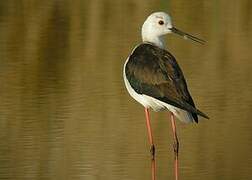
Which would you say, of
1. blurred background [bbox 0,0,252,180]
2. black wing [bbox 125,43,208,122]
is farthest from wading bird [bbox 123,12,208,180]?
blurred background [bbox 0,0,252,180]

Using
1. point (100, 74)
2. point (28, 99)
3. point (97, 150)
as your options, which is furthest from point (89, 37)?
point (97, 150)

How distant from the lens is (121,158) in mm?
7340

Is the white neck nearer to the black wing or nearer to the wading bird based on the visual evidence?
the wading bird

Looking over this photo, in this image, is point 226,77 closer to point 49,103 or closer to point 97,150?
point 49,103

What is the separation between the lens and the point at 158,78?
6781mm

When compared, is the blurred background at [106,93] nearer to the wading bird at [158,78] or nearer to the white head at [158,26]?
the wading bird at [158,78]

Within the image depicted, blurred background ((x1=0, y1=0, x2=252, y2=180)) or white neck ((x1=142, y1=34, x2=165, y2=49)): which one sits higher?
white neck ((x1=142, y1=34, x2=165, y2=49))

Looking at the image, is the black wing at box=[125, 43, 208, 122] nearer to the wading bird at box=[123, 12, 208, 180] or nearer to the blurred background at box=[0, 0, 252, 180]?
the wading bird at box=[123, 12, 208, 180]

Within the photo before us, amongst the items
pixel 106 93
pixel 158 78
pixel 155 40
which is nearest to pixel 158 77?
pixel 158 78

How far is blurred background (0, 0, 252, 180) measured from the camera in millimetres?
7262

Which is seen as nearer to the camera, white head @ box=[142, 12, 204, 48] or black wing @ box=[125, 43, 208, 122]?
black wing @ box=[125, 43, 208, 122]

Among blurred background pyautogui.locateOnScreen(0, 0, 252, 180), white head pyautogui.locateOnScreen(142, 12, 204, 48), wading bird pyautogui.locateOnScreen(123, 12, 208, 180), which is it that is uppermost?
white head pyautogui.locateOnScreen(142, 12, 204, 48)

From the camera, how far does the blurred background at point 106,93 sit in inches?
286

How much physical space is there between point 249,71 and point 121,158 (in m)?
3.02
